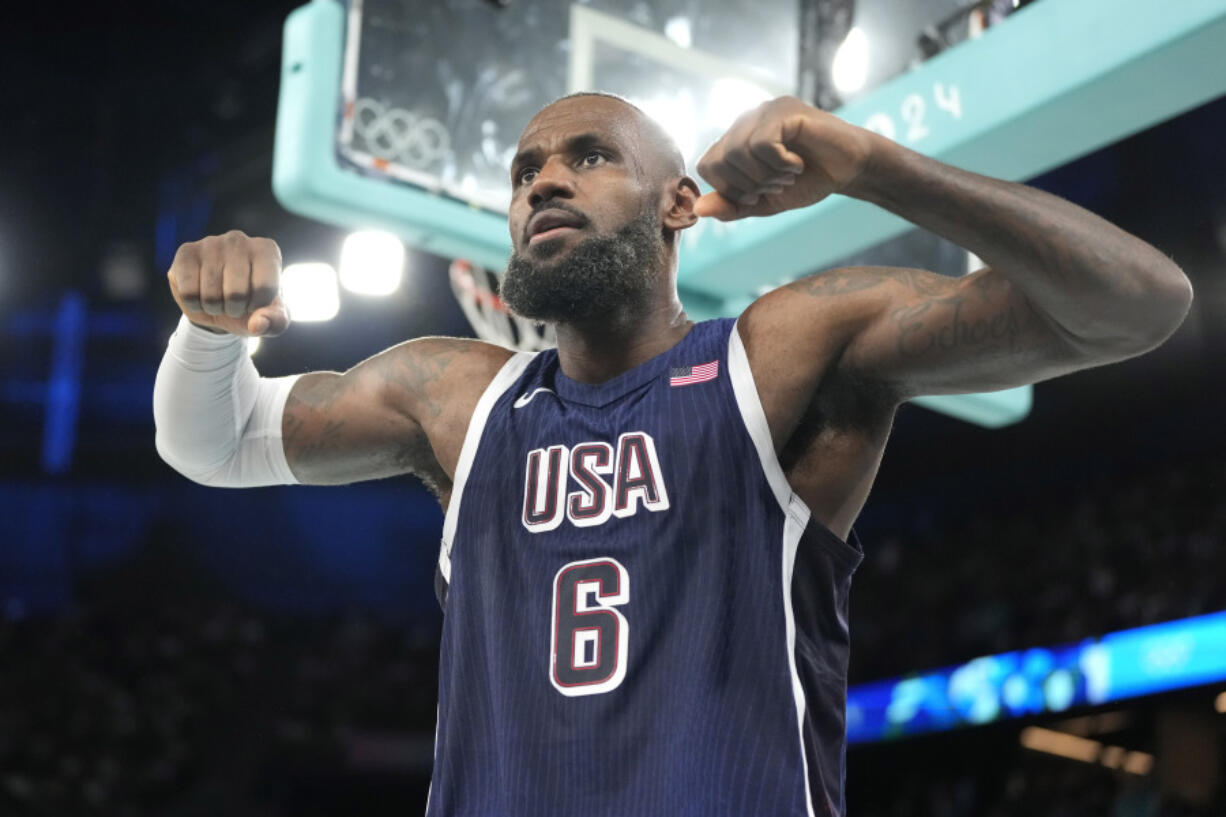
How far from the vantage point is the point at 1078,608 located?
358 inches

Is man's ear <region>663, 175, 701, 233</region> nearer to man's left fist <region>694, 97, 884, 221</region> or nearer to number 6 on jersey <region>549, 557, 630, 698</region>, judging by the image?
man's left fist <region>694, 97, 884, 221</region>

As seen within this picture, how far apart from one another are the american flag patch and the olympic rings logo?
1997mm

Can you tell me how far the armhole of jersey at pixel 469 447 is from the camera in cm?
201

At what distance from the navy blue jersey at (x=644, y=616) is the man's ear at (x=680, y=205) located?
29cm

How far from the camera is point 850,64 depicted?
4.70 meters

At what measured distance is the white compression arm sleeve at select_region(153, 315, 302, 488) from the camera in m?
2.10

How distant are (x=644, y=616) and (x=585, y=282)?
0.54 m

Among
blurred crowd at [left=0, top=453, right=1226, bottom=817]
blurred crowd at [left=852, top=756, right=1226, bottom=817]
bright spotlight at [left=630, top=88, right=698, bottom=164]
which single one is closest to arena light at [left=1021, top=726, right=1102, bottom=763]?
blurred crowd at [left=852, top=756, right=1226, bottom=817]

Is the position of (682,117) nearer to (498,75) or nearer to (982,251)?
(498,75)

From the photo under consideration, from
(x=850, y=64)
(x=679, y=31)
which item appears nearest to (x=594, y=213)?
(x=679, y=31)

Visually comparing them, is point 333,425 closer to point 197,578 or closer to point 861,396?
point 861,396

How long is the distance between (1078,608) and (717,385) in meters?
7.86

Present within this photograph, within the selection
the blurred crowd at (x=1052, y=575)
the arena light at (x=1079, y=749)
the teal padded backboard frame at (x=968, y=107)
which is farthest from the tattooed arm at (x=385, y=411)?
the arena light at (x=1079, y=749)

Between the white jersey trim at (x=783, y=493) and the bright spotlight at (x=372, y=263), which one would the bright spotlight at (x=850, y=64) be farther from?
the white jersey trim at (x=783, y=493)
